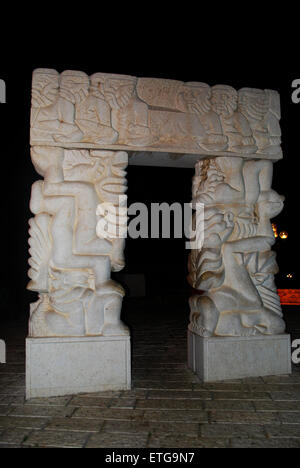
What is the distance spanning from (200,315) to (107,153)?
5.76 ft

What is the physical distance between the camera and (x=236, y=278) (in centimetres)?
384

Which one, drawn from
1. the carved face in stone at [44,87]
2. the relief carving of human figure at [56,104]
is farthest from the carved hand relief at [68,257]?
the carved face in stone at [44,87]

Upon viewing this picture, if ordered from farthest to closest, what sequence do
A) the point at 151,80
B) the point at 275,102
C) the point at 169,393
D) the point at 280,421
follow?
Answer: 1. the point at 275,102
2. the point at 151,80
3. the point at 169,393
4. the point at 280,421

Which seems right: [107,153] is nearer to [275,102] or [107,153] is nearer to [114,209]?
[114,209]

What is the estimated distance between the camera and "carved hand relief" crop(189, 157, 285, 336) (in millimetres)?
3787

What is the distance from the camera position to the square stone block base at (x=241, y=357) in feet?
12.1

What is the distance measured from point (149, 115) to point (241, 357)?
2.42m

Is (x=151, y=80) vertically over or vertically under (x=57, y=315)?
over

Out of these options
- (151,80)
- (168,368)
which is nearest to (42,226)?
(151,80)

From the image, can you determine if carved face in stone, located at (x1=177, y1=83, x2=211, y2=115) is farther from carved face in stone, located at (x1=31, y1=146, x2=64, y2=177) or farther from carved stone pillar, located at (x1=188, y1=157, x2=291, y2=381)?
carved face in stone, located at (x1=31, y1=146, x2=64, y2=177)

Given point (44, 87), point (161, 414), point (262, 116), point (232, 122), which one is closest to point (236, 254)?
point (232, 122)

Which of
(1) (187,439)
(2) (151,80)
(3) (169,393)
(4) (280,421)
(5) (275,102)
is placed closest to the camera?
(1) (187,439)

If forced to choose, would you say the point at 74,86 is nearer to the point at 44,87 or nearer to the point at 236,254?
the point at 44,87

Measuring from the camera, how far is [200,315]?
3824 mm
